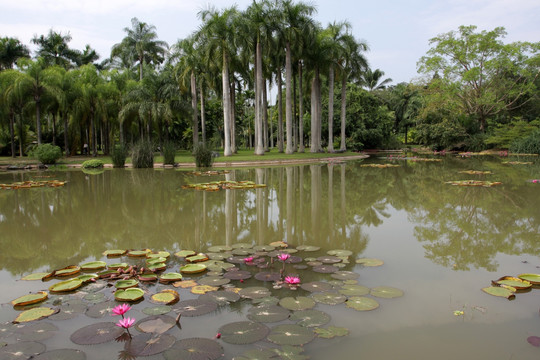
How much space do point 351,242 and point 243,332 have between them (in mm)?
3200

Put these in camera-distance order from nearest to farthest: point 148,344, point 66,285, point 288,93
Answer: point 148,344 → point 66,285 → point 288,93

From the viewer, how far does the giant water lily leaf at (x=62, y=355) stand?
272 centimetres

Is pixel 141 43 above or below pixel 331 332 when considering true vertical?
above

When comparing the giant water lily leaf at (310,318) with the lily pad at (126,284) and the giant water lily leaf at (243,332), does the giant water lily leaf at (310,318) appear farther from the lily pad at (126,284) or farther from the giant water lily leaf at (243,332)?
the lily pad at (126,284)

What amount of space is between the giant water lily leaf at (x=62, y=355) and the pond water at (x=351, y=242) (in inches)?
2.3

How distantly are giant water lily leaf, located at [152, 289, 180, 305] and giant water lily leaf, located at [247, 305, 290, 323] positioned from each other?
0.82m

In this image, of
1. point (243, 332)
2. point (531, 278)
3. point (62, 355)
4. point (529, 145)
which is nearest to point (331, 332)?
point (243, 332)

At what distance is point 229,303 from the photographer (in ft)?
11.9

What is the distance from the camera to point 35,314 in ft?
11.1

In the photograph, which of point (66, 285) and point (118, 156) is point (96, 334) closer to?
point (66, 285)

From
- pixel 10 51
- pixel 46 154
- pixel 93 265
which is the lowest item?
pixel 93 265

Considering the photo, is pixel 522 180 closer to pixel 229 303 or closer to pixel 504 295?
pixel 504 295

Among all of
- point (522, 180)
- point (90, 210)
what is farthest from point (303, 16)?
point (90, 210)

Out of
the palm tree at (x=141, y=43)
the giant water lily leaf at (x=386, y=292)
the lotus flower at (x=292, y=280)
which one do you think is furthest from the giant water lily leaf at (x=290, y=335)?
the palm tree at (x=141, y=43)
